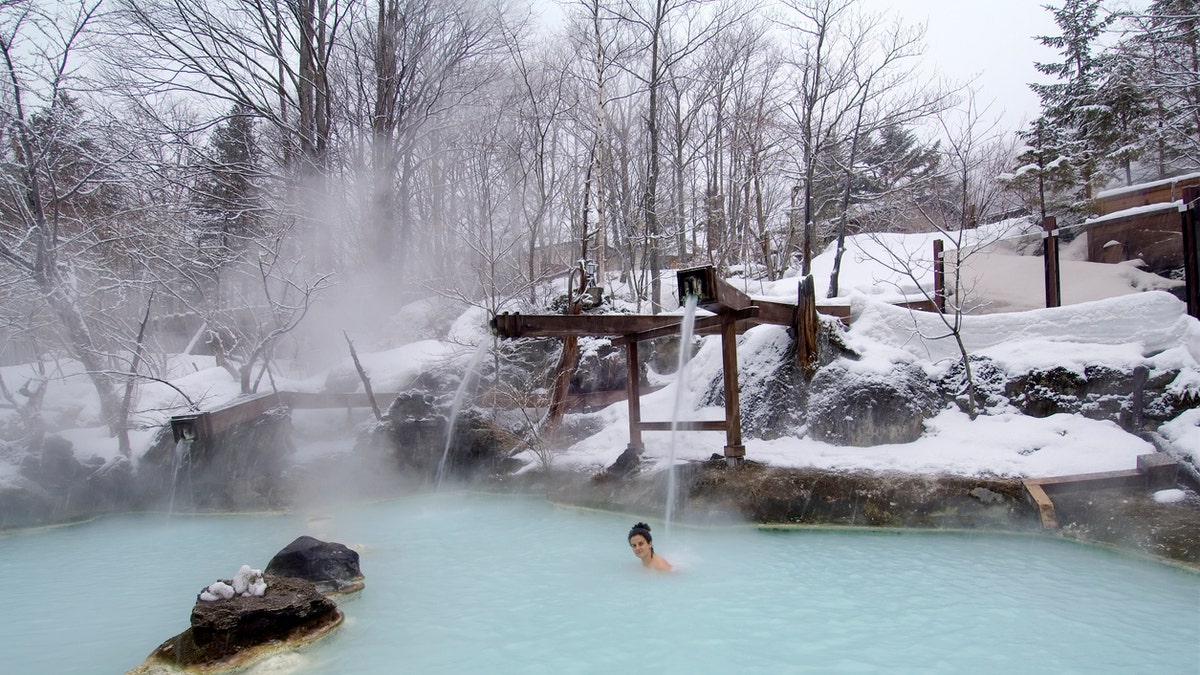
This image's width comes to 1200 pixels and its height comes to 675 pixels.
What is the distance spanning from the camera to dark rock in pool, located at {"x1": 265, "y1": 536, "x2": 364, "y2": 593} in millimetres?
5297

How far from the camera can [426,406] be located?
10242mm

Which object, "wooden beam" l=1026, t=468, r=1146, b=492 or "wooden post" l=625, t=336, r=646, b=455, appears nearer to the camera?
"wooden beam" l=1026, t=468, r=1146, b=492

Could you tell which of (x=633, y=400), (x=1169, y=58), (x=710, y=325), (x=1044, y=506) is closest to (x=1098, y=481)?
(x=1044, y=506)

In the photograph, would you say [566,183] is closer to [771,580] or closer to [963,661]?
[771,580]

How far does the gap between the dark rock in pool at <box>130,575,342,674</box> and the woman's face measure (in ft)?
7.48

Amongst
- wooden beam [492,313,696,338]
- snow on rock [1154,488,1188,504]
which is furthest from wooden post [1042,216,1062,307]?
wooden beam [492,313,696,338]

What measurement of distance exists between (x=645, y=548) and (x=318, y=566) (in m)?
2.63

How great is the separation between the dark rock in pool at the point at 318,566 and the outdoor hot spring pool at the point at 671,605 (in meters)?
0.23

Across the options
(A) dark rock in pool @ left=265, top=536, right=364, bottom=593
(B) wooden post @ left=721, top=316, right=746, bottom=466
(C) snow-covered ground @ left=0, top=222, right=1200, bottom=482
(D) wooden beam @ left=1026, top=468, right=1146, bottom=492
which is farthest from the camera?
(B) wooden post @ left=721, top=316, right=746, bottom=466

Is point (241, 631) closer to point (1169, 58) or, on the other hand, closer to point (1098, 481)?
point (1098, 481)

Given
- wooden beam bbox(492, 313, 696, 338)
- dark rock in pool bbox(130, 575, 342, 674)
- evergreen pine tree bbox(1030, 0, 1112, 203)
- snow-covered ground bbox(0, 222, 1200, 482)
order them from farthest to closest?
evergreen pine tree bbox(1030, 0, 1112, 203), wooden beam bbox(492, 313, 696, 338), snow-covered ground bbox(0, 222, 1200, 482), dark rock in pool bbox(130, 575, 342, 674)

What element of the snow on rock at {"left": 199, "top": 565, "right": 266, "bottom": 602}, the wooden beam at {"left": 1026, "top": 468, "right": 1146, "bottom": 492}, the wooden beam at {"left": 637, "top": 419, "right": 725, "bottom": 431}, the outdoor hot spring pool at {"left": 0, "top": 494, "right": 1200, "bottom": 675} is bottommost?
the outdoor hot spring pool at {"left": 0, "top": 494, "right": 1200, "bottom": 675}

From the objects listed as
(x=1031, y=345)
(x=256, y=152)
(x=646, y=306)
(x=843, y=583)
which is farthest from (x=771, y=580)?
(x=256, y=152)

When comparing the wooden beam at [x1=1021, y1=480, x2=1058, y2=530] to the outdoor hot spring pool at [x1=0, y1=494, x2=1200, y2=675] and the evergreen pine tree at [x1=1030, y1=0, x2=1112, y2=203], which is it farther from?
the evergreen pine tree at [x1=1030, y1=0, x2=1112, y2=203]
